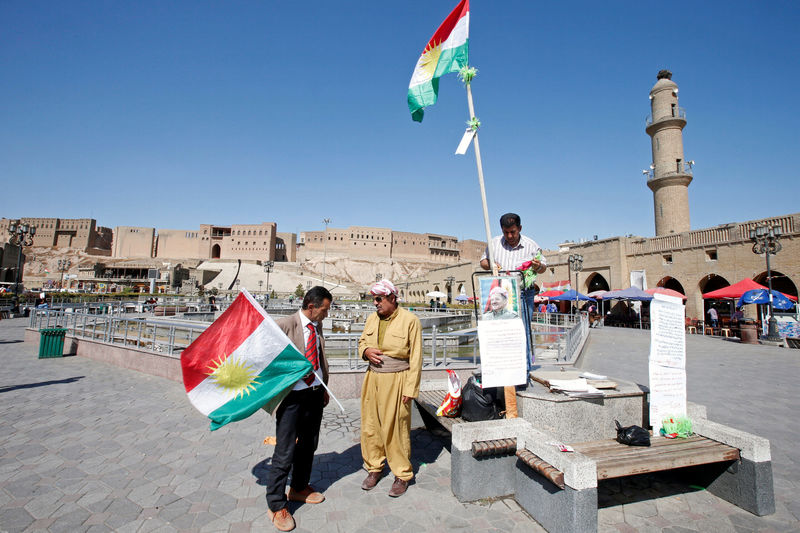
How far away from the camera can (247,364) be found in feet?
10.8

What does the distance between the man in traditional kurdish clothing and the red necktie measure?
17.8 inches

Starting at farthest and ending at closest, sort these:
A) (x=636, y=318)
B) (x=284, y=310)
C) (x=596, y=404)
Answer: (x=284, y=310)
(x=636, y=318)
(x=596, y=404)

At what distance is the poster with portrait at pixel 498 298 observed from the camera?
11.7 feet

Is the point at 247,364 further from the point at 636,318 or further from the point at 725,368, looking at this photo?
the point at 636,318

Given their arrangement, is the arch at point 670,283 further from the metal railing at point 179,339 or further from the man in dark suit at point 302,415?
the man in dark suit at point 302,415

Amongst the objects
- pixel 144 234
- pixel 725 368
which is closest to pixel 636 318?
pixel 725 368

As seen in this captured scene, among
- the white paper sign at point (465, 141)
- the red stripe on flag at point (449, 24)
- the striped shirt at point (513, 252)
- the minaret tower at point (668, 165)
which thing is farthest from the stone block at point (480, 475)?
the minaret tower at point (668, 165)

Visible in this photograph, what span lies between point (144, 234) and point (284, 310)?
74.7 m

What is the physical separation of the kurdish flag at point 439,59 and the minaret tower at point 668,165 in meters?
28.6

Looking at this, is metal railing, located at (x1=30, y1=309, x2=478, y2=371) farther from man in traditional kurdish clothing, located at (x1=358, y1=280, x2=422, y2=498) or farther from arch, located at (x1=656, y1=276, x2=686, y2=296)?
arch, located at (x1=656, y1=276, x2=686, y2=296)

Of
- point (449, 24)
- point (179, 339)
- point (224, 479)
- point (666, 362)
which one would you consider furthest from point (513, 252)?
point (179, 339)

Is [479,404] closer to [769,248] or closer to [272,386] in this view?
[272,386]

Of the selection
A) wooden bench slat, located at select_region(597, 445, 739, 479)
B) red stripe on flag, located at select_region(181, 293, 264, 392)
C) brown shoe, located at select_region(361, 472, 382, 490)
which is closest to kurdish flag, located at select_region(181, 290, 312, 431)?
red stripe on flag, located at select_region(181, 293, 264, 392)

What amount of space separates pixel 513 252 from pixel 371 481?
266 cm
